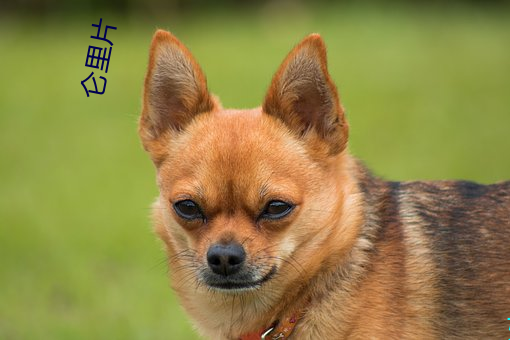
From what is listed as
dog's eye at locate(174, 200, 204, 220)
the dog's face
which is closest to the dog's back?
the dog's face

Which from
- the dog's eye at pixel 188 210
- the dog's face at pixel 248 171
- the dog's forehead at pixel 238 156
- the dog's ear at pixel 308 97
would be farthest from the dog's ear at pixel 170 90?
the dog's eye at pixel 188 210

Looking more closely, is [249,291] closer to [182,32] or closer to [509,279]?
[509,279]

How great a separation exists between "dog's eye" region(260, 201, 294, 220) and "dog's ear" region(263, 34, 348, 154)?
1.60 feet

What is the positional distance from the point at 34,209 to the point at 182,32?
11041 mm

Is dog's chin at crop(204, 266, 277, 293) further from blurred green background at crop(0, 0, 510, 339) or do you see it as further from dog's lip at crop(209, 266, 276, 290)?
blurred green background at crop(0, 0, 510, 339)

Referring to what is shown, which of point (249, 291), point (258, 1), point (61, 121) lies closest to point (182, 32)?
point (258, 1)

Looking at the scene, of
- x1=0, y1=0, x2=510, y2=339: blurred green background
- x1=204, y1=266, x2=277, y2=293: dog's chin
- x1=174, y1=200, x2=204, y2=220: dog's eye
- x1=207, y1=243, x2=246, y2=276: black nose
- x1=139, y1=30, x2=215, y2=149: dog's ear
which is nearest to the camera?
x1=207, y1=243, x2=246, y2=276: black nose

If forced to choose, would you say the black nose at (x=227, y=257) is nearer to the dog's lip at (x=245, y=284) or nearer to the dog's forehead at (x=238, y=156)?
the dog's lip at (x=245, y=284)

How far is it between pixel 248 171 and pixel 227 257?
0.46 m

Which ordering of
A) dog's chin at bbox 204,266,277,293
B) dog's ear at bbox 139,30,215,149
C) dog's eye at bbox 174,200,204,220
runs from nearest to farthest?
dog's chin at bbox 204,266,277,293 < dog's eye at bbox 174,200,204,220 < dog's ear at bbox 139,30,215,149

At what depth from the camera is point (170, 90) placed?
15.6 ft

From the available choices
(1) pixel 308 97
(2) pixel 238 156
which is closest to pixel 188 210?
(2) pixel 238 156

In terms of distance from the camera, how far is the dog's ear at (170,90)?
4.57m

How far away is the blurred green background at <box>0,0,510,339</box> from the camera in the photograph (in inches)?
281
